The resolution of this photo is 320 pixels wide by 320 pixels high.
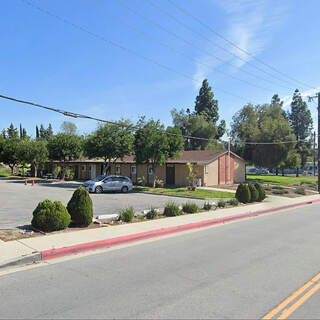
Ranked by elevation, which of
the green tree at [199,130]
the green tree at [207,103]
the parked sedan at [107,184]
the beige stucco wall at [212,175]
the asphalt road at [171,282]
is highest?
the green tree at [207,103]

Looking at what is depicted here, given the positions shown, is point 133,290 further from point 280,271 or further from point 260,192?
point 260,192

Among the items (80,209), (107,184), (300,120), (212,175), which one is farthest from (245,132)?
(80,209)

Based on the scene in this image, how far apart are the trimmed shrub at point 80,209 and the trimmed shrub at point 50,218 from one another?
597 mm

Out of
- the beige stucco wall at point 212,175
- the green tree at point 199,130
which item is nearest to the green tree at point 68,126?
the green tree at point 199,130

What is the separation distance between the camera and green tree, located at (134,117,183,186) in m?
25.9

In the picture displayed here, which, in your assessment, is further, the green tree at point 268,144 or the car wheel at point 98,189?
the green tree at point 268,144

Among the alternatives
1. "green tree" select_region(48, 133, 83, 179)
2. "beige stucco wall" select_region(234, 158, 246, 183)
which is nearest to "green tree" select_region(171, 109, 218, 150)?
"beige stucco wall" select_region(234, 158, 246, 183)

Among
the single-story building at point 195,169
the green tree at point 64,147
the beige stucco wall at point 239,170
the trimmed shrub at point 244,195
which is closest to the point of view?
the trimmed shrub at point 244,195

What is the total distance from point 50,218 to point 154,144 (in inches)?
663

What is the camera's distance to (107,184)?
977 inches

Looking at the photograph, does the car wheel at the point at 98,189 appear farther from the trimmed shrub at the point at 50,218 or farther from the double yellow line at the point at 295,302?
the double yellow line at the point at 295,302

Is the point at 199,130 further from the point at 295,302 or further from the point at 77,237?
the point at 295,302

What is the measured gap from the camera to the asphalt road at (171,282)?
4.55 meters

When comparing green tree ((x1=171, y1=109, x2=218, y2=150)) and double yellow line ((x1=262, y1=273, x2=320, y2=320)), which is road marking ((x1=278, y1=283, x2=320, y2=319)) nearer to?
double yellow line ((x1=262, y1=273, x2=320, y2=320))
